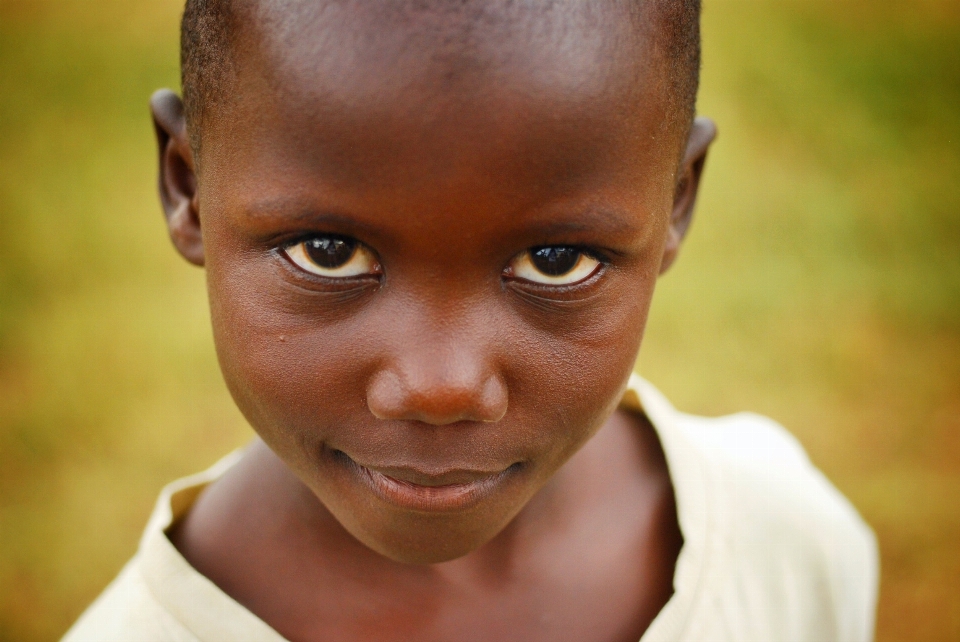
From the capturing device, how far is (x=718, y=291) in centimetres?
335

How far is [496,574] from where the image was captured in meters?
1.26

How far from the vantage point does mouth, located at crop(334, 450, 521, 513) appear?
3.24ft

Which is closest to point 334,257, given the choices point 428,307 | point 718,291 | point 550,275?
point 428,307

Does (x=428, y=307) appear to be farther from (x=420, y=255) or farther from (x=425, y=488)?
(x=425, y=488)

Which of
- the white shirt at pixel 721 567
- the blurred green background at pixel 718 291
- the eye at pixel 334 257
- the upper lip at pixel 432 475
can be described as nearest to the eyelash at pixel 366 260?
the eye at pixel 334 257

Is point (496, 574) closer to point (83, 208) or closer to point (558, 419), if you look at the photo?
point (558, 419)

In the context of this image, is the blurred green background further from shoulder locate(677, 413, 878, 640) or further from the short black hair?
the short black hair

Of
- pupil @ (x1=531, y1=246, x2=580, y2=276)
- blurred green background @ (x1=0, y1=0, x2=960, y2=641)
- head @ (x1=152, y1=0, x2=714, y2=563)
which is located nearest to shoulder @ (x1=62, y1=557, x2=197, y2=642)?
head @ (x1=152, y1=0, x2=714, y2=563)

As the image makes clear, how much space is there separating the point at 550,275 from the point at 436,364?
0.16 metres

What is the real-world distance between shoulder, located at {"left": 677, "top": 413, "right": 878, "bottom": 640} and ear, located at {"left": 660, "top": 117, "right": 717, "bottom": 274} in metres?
0.39

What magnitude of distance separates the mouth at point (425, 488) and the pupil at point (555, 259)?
0.77 ft

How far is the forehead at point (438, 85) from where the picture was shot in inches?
31.5

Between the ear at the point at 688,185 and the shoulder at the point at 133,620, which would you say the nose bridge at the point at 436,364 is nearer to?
the ear at the point at 688,185

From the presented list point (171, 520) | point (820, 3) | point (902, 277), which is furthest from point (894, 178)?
point (171, 520)
